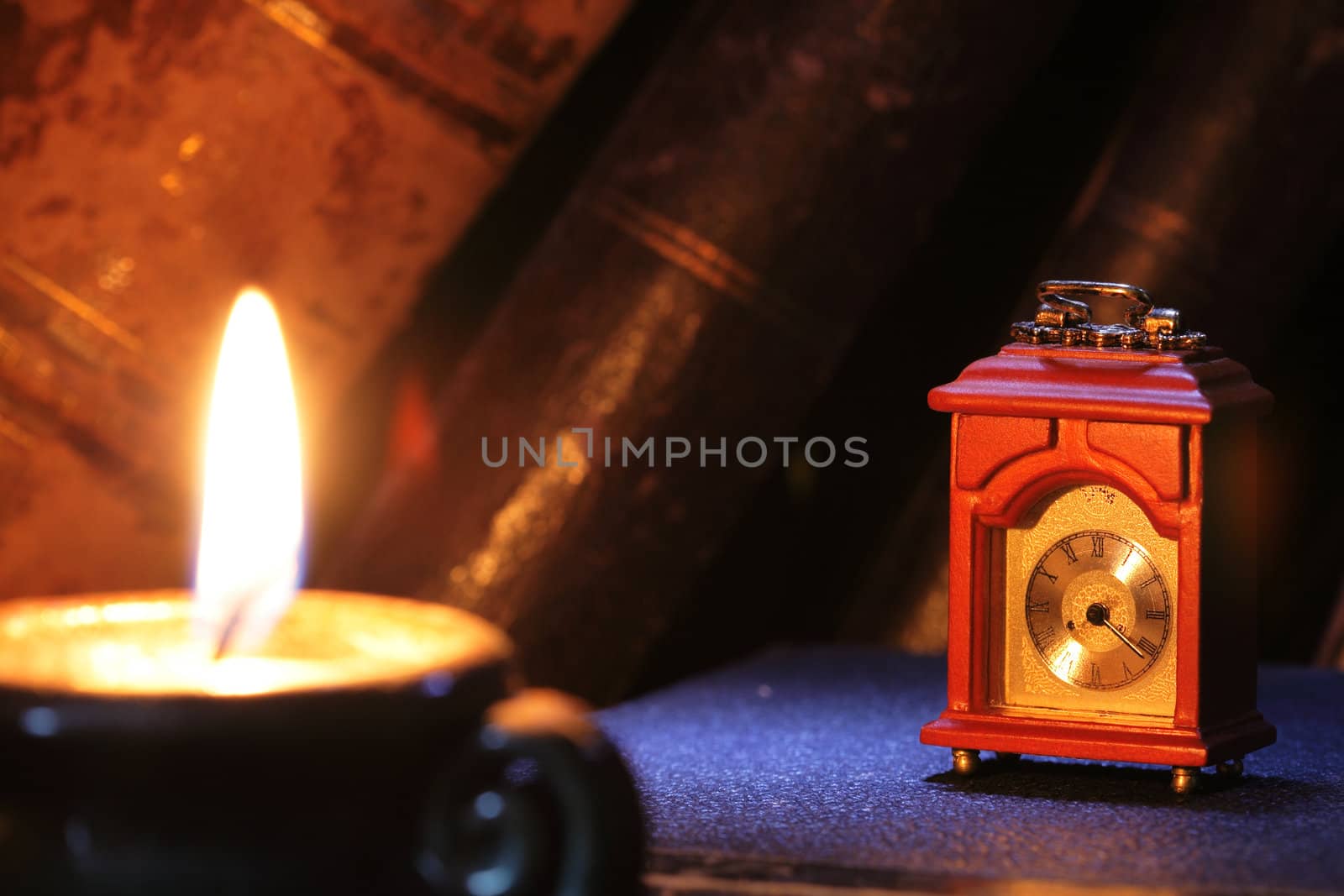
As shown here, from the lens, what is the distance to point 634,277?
6.34ft

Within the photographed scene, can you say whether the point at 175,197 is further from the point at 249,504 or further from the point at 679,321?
the point at 249,504

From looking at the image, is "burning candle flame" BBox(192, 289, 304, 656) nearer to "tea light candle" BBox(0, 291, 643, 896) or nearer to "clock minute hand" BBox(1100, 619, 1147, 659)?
"tea light candle" BBox(0, 291, 643, 896)

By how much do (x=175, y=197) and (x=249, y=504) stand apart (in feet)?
3.53

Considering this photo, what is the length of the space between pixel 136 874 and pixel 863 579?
Answer: 156 cm

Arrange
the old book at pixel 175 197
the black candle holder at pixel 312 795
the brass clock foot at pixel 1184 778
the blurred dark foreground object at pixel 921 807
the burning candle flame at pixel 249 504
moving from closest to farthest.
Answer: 1. the black candle holder at pixel 312 795
2. the burning candle flame at pixel 249 504
3. the blurred dark foreground object at pixel 921 807
4. the brass clock foot at pixel 1184 778
5. the old book at pixel 175 197

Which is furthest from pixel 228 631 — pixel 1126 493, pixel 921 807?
pixel 1126 493

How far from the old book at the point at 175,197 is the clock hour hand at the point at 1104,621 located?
936 mm

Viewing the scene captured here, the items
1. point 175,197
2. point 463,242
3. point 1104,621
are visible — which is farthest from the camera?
point 463,242

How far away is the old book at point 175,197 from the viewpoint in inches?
73.8

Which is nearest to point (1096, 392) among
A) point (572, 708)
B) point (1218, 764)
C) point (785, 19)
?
point (1218, 764)

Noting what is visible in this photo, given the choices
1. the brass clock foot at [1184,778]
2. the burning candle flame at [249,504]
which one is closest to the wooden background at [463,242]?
the brass clock foot at [1184,778]

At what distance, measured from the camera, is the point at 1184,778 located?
4.33ft

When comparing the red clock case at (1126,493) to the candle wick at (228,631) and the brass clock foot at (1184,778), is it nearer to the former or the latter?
the brass clock foot at (1184,778)

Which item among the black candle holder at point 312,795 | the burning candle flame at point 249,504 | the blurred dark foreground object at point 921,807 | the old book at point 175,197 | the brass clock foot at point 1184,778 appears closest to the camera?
the black candle holder at point 312,795
